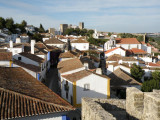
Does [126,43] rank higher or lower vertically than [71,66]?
higher

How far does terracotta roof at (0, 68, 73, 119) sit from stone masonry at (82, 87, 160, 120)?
5.70ft

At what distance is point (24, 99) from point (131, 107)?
4572 mm

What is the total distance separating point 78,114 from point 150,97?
10.3 m

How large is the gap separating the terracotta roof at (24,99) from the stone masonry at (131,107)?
174 cm

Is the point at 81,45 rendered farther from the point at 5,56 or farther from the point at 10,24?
the point at 5,56

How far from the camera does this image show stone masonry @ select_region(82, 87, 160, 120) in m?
6.10

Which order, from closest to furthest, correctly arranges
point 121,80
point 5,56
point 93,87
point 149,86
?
point 5,56, point 93,87, point 149,86, point 121,80

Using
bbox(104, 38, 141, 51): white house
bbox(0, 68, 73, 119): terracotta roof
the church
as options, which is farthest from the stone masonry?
bbox(104, 38, 141, 51): white house

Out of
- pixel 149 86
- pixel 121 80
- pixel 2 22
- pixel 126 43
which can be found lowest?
pixel 149 86

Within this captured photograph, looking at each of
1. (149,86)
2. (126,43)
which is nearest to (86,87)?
(149,86)


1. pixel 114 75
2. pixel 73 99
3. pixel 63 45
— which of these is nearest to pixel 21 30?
pixel 63 45

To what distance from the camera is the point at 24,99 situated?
8.84 metres

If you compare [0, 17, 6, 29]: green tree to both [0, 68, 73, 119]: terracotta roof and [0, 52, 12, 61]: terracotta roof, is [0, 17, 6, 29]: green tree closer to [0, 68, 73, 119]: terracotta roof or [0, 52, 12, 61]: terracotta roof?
[0, 52, 12, 61]: terracotta roof

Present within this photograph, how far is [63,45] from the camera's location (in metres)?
52.6
